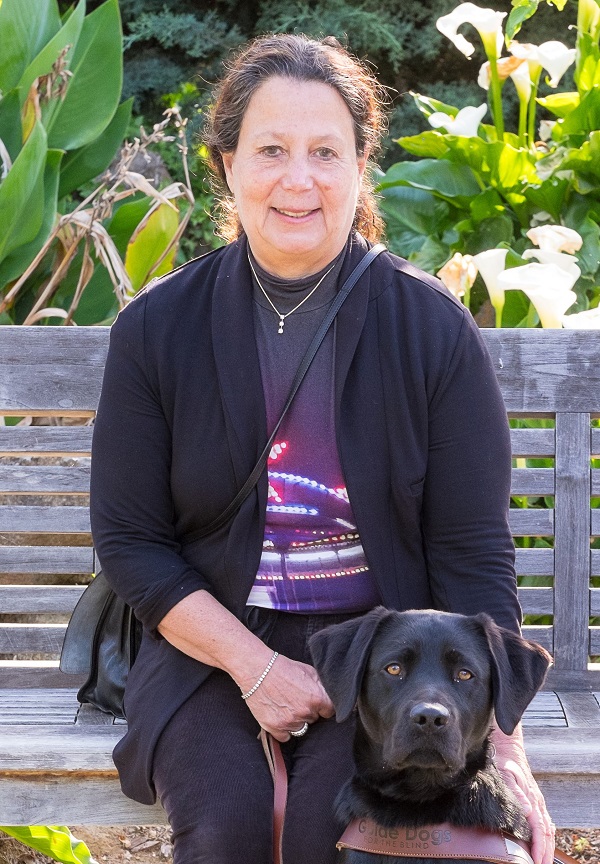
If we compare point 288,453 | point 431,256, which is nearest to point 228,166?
point 288,453

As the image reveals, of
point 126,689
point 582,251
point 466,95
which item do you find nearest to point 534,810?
point 126,689

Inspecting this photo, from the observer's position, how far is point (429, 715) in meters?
2.10

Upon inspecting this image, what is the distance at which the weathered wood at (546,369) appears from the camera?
3.25 meters

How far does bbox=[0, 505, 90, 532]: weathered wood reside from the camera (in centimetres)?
337

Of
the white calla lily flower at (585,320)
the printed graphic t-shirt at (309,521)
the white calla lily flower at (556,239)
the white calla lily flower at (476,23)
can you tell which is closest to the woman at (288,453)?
the printed graphic t-shirt at (309,521)

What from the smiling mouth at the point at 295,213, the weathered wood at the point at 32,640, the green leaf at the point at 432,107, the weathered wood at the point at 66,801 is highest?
the green leaf at the point at 432,107

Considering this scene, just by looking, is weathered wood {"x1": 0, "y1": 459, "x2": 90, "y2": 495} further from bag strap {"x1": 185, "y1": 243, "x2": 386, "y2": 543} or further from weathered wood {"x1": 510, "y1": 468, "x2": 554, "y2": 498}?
weathered wood {"x1": 510, "y1": 468, "x2": 554, "y2": 498}

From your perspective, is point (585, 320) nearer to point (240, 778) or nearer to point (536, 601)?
→ point (536, 601)

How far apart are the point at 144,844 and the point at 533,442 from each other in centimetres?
189

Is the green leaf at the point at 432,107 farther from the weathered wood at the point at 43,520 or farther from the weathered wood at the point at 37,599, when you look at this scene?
the weathered wood at the point at 37,599

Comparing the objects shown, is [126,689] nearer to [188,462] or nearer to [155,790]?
[155,790]

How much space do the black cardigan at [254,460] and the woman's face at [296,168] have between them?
0.53 ft

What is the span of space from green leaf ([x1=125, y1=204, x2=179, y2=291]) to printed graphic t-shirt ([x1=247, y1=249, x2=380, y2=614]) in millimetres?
2123

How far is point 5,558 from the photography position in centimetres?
338
